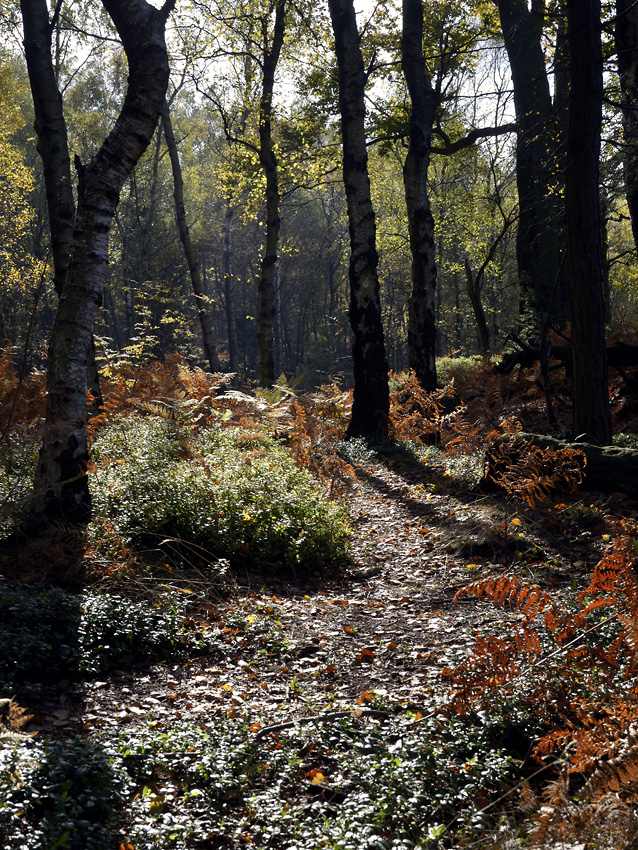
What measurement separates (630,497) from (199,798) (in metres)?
5.28

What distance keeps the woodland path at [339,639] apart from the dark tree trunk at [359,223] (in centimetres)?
464

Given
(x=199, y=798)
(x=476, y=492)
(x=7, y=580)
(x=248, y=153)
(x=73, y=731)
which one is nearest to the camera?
(x=199, y=798)

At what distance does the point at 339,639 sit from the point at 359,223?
8502 mm

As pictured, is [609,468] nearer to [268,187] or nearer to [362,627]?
[362,627]

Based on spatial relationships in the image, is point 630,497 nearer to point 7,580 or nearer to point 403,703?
point 403,703

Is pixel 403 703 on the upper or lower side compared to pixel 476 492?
lower

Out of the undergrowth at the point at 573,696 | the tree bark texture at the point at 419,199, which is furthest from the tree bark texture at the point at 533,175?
the undergrowth at the point at 573,696

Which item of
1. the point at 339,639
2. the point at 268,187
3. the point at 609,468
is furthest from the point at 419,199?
the point at 339,639

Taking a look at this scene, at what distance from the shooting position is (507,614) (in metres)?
4.59

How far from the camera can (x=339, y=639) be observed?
4.57 meters

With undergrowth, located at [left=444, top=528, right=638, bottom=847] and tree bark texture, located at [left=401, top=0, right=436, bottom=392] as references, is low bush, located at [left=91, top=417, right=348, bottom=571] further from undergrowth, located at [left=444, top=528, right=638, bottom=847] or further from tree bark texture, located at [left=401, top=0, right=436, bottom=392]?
tree bark texture, located at [left=401, top=0, right=436, bottom=392]

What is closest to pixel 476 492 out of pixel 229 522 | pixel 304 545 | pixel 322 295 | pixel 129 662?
pixel 304 545

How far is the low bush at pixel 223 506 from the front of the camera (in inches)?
230

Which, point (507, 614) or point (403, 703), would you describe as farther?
point (507, 614)
